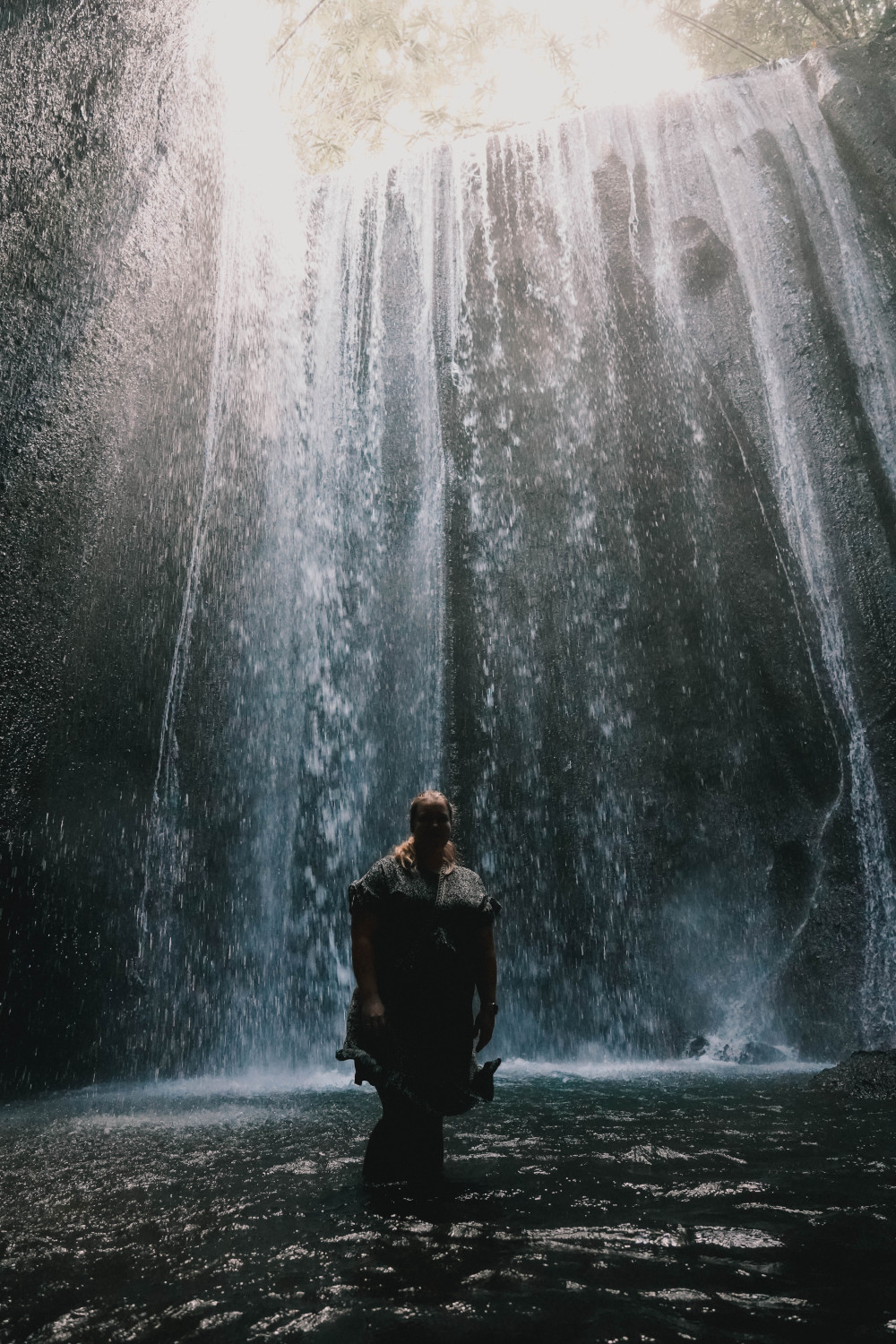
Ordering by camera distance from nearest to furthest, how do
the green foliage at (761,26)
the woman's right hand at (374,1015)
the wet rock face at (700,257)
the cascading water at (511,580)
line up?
the woman's right hand at (374,1015)
the cascading water at (511,580)
the wet rock face at (700,257)
the green foliage at (761,26)

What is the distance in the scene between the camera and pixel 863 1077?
513cm

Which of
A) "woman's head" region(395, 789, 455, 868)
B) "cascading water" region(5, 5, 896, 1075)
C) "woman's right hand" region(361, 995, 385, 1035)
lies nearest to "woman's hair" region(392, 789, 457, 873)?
"woman's head" region(395, 789, 455, 868)

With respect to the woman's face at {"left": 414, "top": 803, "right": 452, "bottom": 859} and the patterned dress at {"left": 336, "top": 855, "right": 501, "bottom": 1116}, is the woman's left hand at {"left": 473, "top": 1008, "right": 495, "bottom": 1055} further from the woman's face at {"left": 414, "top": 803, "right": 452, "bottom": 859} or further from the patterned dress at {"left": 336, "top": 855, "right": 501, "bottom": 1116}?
the woman's face at {"left": 414, "top": 803, "right": 452, "bottom": 859}

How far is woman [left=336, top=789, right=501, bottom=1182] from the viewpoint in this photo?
270 centimetres

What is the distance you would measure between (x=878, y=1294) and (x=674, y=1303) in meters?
0.47

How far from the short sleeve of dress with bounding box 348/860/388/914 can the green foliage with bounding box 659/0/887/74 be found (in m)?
14.6

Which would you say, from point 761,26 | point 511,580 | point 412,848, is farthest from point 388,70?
point 412,848

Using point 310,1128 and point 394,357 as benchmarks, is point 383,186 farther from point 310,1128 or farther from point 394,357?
point 310,1128

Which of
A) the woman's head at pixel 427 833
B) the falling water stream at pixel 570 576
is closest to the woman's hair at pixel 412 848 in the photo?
the woman's head at pixel 427 833

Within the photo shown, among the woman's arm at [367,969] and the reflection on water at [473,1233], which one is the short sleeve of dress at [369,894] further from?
the reflection on water at [473,1233]

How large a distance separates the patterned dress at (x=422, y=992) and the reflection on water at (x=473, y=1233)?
0.34m

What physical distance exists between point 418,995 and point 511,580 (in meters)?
7.39

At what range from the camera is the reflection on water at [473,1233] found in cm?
187

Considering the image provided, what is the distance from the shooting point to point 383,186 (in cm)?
1170
